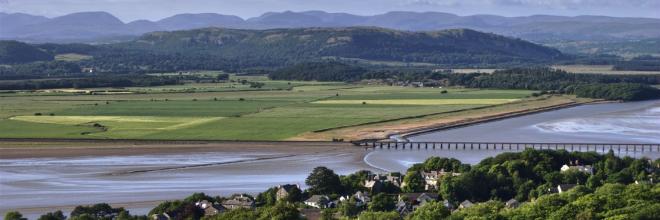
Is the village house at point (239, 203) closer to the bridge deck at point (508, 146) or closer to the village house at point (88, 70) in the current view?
the bridge deck at point (508, 146)

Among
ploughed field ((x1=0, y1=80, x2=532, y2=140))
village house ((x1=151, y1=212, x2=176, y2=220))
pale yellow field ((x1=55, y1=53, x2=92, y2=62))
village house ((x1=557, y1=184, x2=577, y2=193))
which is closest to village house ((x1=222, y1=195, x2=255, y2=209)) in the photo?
village house ((x1=151, y1=212, x2=176, y2=220))

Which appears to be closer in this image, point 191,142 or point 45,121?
point 191,142

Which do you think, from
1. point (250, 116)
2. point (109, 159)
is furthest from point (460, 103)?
point (109, 159)

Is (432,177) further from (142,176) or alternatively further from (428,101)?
(428,101)

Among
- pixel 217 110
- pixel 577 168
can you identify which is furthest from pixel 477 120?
pixel 577 168

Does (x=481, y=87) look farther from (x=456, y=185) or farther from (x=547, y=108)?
(x=456, y=185)

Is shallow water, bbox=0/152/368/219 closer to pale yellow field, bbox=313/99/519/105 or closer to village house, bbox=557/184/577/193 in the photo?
village house, bbox=557/184/577/193

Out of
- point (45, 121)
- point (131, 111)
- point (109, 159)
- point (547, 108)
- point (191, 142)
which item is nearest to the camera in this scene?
point (109, 159)
